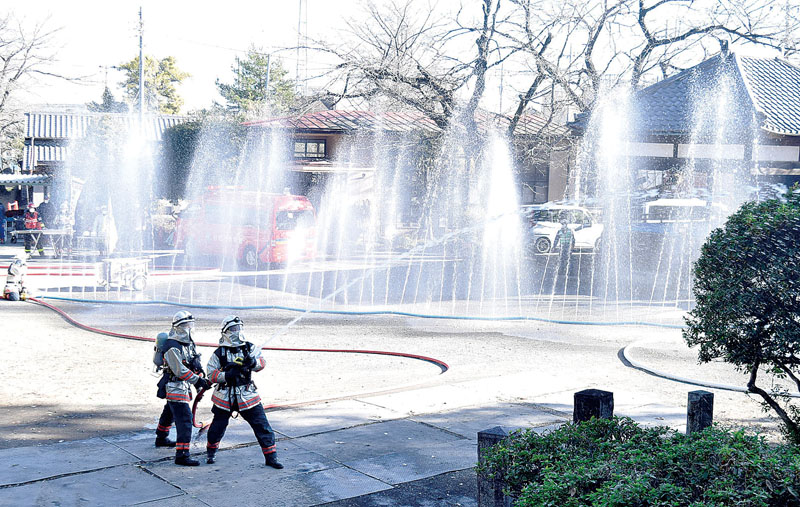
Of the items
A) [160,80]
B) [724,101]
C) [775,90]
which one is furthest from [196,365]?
[160,80]

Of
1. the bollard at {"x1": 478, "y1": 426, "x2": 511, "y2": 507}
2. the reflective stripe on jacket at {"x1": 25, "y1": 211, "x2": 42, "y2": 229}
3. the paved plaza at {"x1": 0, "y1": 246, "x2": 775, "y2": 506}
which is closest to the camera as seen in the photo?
the bollard at {"x1": 478, "y1": 426, "x2": 511, "y2": 507}

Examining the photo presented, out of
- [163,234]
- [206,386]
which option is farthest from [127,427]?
[163,234]

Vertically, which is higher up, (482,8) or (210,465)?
(482,8)

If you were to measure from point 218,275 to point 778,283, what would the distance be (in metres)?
17.3

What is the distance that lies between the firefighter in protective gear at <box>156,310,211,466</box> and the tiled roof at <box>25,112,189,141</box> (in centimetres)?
3673

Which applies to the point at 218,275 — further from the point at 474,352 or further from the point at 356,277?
the point at 474,352

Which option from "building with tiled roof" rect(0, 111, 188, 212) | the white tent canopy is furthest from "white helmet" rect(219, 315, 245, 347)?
the white tent canopy

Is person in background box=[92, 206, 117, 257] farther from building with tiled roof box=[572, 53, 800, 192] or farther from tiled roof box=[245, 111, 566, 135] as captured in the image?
building with tiled roof box=[572, 53, 800, 192]

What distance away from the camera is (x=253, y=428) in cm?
636

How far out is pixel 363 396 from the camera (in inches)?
345

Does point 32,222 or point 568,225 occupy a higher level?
point 568,225

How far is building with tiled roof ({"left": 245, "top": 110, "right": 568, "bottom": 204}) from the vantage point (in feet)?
118

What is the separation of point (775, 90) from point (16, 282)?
19.2 m

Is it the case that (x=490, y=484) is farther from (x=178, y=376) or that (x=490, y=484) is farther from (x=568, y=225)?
(x=568, y=225)
